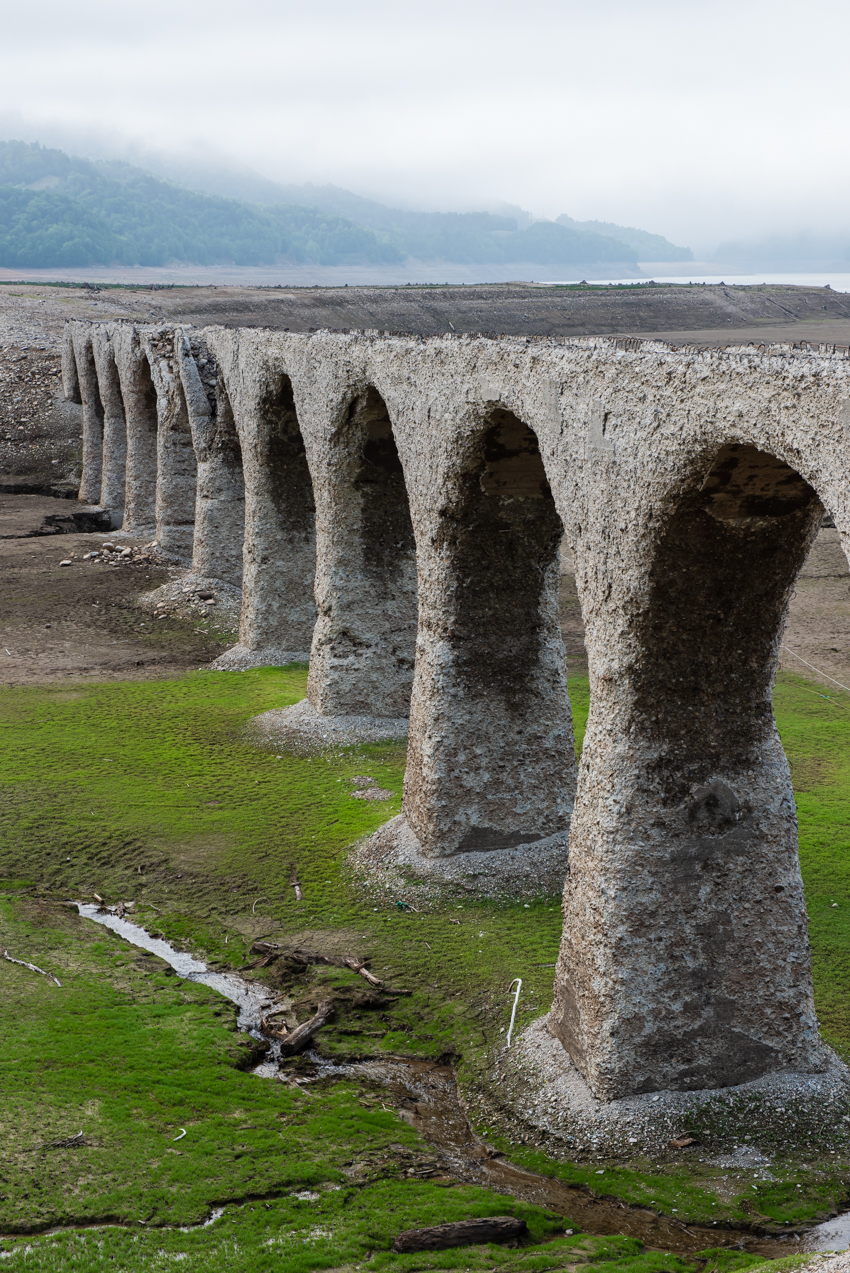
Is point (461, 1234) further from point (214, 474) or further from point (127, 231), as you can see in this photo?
point (127, 231)

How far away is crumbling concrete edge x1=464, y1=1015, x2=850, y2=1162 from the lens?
768 cm

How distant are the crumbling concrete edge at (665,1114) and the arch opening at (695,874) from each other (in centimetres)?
12

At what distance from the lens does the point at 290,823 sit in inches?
516

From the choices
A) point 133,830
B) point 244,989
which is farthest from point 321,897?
point 133,830

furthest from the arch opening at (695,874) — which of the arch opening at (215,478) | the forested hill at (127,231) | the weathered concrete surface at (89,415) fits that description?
the forested hill at (127,231)

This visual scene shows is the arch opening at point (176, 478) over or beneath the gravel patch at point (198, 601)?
over

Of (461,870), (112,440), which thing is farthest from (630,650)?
(112,440)

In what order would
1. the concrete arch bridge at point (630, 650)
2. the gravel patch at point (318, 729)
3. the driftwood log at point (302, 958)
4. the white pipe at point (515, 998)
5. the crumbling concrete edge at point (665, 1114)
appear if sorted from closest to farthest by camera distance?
the concrete arch bridge at point (630, 650) < the crumbling concrete edge at point (665, 1114) < the white pipe at point (515, 998) < the driftwood log at point (302, 958) < the gravel patch at point (318, 729)

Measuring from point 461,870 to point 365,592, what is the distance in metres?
4.98

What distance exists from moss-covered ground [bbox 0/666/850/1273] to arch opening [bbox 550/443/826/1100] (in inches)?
32.0

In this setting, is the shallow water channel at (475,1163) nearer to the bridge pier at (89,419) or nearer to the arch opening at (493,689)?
the arch opening at (493,689)

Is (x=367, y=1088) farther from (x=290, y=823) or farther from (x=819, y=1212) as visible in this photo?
(x=290, y=823)

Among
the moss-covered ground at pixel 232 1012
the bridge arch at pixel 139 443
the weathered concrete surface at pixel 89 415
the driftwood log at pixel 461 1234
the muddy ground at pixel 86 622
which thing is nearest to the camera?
the driftwood log at pixel 461 1234

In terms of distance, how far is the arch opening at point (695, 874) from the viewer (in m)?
7.92
